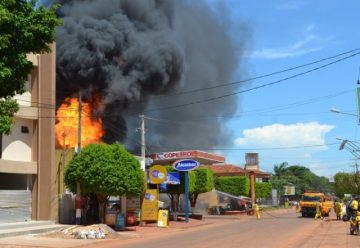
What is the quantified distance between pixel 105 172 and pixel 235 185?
40.2 metres

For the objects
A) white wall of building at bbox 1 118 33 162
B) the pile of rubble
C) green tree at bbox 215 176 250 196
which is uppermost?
white wall of building at bbox 1 118 33 162

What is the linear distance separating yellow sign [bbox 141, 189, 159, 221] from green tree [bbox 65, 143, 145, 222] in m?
5.39

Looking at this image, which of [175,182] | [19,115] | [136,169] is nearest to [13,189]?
[19,115]

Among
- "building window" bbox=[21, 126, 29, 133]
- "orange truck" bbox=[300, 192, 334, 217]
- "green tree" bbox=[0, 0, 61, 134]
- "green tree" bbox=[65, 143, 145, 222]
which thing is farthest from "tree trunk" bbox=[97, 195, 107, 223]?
"orange truck" bbox=[300, 192, 334, 217]

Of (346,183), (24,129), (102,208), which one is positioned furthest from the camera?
(346,183)

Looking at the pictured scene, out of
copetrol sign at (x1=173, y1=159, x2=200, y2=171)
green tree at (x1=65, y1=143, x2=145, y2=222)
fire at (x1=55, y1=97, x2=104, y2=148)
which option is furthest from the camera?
fire at (x1=55, y1=97, x2=104, y2=148)

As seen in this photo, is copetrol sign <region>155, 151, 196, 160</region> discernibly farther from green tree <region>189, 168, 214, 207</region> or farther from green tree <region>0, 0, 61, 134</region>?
green tree <region>0, 0, 61, 134</region>

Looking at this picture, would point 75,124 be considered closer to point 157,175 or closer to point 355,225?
point 157,175

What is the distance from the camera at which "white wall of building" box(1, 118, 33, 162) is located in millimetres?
30547

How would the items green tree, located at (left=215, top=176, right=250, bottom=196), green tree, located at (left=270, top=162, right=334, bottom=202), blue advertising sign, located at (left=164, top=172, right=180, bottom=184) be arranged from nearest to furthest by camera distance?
blue advertising sign, located at (left=164, top=172, right=180, bottom=184), green tree, located at (left=215, top=176, right=250, bottom=196), green tree, located at (left=270, top=162, right=334, bottom=202)

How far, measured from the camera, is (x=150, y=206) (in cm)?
3397

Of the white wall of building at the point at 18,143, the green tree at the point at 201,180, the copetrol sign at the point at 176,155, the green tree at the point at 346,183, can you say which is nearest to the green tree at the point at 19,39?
the white wall of building at the point at 18,143

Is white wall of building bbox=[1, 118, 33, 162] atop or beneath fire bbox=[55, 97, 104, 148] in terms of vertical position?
beneath

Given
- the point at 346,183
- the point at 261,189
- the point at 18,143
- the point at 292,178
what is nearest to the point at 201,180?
the point at 18,143
